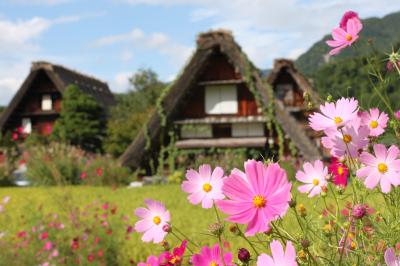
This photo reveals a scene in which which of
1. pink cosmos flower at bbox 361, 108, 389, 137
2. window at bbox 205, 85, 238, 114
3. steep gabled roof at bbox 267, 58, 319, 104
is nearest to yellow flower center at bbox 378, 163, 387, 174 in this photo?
pink cosmos flower at bbox 361, 108, 389, 137

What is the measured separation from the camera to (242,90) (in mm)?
15805

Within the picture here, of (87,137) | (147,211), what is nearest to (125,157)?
(87,137)

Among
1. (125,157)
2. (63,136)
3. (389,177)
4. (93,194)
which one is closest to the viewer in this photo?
(389,177)

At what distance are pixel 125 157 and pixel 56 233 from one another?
1018 cm

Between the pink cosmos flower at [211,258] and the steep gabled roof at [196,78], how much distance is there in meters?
13.5

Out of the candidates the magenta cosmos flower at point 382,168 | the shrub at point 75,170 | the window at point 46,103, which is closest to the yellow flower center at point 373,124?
the magenta cosmos flower at point 382,168

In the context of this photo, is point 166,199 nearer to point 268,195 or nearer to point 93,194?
point 93,194

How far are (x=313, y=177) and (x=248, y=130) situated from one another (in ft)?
47.3

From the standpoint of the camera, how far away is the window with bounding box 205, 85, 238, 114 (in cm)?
1573

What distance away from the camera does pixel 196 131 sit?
15.8m

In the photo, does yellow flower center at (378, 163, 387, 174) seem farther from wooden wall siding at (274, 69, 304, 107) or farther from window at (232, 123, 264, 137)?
wooden wall siding at (274, 69, 304, 107)

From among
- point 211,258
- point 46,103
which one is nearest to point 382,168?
point 211,258

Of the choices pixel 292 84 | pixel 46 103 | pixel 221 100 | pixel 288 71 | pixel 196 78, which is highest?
pixel 288 71

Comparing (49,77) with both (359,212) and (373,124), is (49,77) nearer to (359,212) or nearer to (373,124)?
(373,124)
